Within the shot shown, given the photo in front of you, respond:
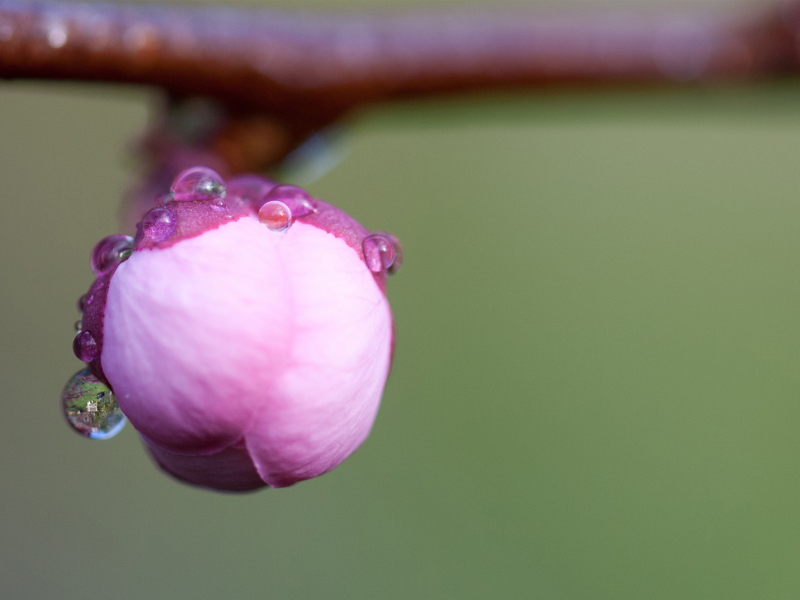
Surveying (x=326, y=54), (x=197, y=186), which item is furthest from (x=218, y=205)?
(x=326, y=54)

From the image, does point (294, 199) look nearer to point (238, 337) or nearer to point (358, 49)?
point (238, 337)

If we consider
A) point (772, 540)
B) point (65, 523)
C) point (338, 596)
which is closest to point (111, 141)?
point (65, 523)

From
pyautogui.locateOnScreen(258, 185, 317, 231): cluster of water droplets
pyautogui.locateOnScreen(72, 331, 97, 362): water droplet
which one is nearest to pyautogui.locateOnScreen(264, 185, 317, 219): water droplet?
pyautogui.locateOnScreen(258, 185, 317, 231): cluster of water droplets

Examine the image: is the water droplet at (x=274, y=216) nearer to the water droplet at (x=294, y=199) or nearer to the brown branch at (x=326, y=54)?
the water droplet at (x=294, y=199)

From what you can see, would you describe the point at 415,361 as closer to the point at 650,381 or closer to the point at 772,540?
the point at 650,381

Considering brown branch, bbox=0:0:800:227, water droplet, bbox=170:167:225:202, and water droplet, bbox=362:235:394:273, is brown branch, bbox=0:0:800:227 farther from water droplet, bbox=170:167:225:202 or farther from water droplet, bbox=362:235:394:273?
water droplet, bbox=362:235:394:273

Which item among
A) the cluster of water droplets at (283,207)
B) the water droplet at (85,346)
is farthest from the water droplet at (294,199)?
the water droplet at (85,346)
